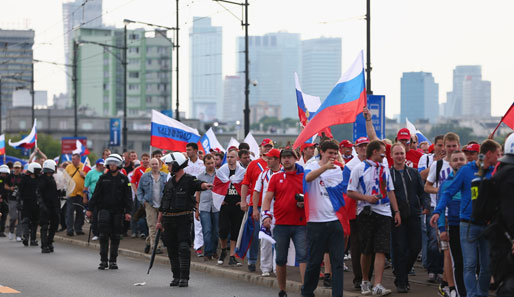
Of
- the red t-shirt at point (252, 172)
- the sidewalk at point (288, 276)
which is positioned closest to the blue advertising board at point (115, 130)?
Result: the sidewalk at point (288, 276)

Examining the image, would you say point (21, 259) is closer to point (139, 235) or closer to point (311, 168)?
point (139, 235)

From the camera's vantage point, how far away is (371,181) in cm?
1046

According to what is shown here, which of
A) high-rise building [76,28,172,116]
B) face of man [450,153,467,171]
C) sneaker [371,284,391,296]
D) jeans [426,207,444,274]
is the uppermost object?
high-rise building [76,28,172,116]

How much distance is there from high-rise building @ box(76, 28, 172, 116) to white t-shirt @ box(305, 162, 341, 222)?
493 feet

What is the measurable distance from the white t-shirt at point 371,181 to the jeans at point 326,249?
2.30 ft

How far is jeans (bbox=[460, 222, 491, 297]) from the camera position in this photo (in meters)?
8.44

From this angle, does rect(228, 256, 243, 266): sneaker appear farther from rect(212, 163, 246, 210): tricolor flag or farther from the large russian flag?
the large russian flag

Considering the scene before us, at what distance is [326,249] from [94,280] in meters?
4.55

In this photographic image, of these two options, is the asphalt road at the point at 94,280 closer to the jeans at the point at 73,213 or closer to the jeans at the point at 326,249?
the jeans at the point at 326,249

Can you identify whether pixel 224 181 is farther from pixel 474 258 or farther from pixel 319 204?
pixel 474 258

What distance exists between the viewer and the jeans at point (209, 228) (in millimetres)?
15008

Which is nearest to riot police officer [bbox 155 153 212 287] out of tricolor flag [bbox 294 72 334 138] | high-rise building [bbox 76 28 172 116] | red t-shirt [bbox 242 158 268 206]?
red t-shirt [bbox 242 158 268 206]

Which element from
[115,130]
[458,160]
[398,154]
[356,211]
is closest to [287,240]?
[356,211]

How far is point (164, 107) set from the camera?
172 meters
